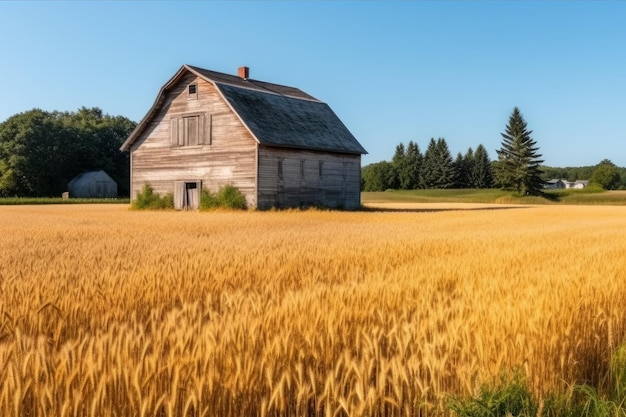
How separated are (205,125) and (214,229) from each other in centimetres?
1757

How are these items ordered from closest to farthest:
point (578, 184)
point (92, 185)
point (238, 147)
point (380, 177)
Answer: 1. point (238, 147)
2. point (92, 185)
3. point (380, 177)
4. point (578, 184)

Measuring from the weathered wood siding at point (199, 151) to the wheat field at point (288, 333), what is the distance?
2402cm

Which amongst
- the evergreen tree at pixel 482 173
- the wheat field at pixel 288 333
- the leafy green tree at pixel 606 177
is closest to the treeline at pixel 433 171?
the evergreen tree at pixel 482 173

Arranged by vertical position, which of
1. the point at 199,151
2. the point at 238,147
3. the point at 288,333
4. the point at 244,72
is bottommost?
the point at 288,333

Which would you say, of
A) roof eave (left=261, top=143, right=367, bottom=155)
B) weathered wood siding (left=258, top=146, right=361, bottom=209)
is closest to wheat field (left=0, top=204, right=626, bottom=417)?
weathered wood siding (left=258, top=146, right=361, bottom=209)

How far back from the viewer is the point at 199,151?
3547 centimetres

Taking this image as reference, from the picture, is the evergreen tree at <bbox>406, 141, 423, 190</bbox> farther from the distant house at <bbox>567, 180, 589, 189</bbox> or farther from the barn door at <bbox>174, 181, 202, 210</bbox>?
the barn door at <bbox>174, 181, 202, 210</bbox>

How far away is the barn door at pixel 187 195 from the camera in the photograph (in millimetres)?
35625

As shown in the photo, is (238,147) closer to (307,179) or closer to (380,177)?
(307,179)

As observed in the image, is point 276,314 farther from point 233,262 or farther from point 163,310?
point 233,262

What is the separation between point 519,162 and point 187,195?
68633mm

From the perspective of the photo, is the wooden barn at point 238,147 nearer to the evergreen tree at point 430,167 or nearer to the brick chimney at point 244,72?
the brick chimney at point 244,72

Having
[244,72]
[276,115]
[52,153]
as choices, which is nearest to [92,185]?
[52,153]

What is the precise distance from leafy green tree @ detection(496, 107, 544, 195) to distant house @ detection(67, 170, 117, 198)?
58.3 m
